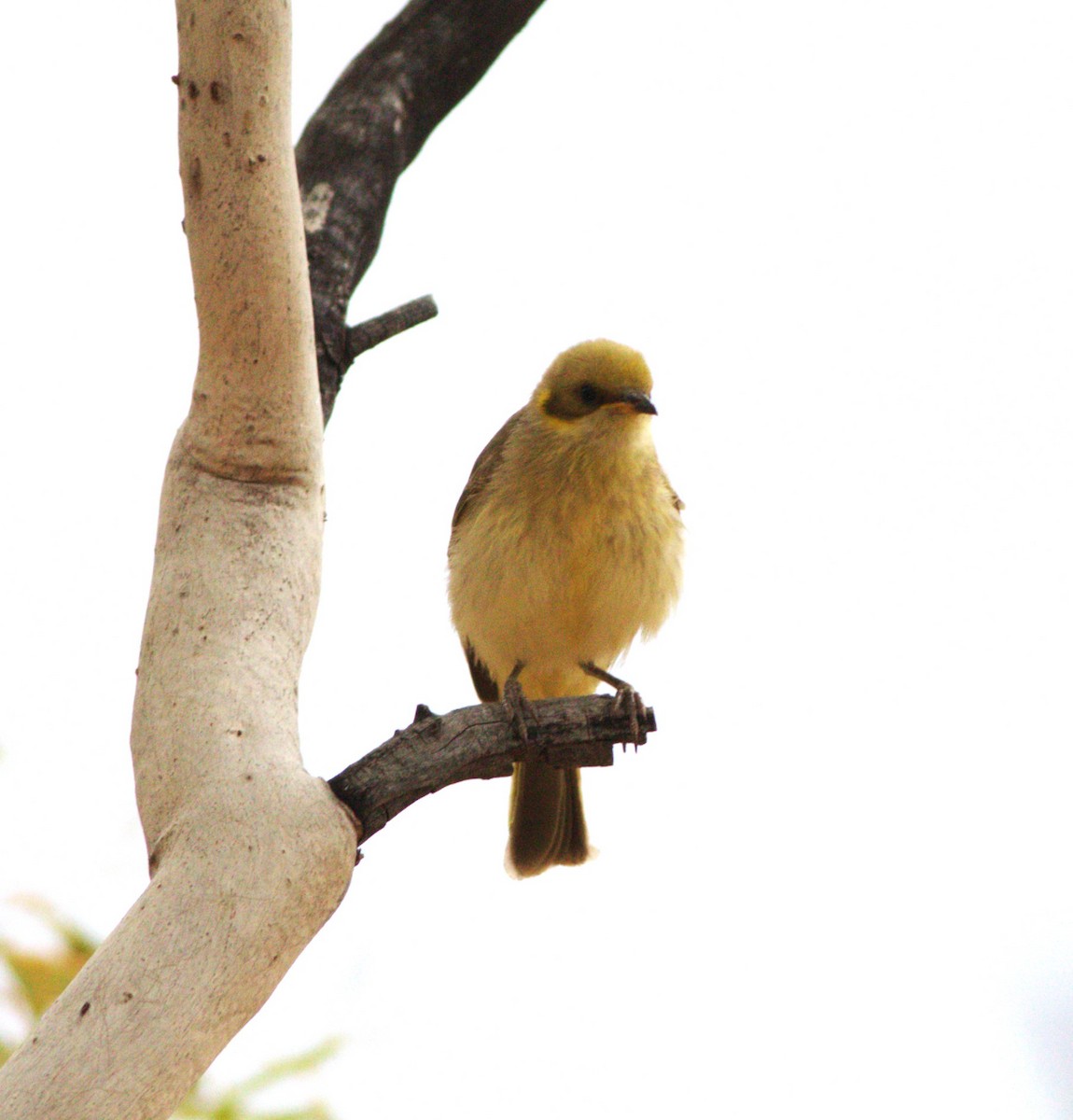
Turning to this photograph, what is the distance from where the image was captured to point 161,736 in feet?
7.86

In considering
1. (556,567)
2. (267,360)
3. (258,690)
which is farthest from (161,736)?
(556,567)

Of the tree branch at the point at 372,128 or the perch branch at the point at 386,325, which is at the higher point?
the tree branch at the point at 372,128

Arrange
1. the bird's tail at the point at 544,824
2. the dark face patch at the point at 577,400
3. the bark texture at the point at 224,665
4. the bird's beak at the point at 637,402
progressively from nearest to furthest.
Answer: the bark texture at the point at 224,665, the bird's beak at the point at 637,402, the dark face patch at the point at 577,400, the bird's tail at the point at 544,824

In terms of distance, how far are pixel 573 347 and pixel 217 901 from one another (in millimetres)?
2369

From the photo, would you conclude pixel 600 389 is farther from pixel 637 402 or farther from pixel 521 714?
pixel 521 714

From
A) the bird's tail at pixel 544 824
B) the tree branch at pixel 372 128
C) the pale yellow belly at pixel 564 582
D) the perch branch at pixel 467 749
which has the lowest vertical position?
the perch branch at pixel 467 749

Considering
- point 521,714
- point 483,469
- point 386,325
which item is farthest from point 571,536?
point 521,714

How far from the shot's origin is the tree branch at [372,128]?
375 centimetres

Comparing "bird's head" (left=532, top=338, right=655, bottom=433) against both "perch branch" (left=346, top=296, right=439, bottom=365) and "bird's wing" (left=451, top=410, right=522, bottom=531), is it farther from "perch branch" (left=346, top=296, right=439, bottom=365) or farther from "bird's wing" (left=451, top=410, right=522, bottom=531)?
"perch branch" (left=346, top=296, right=439, bottom=365)

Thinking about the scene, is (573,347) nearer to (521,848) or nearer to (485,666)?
(485,666)

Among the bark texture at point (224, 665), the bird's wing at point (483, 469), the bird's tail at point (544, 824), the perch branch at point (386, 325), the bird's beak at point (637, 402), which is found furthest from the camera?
the bird's tail at point (544, 824)

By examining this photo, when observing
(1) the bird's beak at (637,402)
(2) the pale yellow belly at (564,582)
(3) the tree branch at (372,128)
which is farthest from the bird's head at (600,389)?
(3) the tree branch at (372,128)

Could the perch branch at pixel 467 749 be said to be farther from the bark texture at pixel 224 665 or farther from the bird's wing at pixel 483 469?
the bird's wing at pixel 483 469

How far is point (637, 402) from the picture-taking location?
3836 mm
